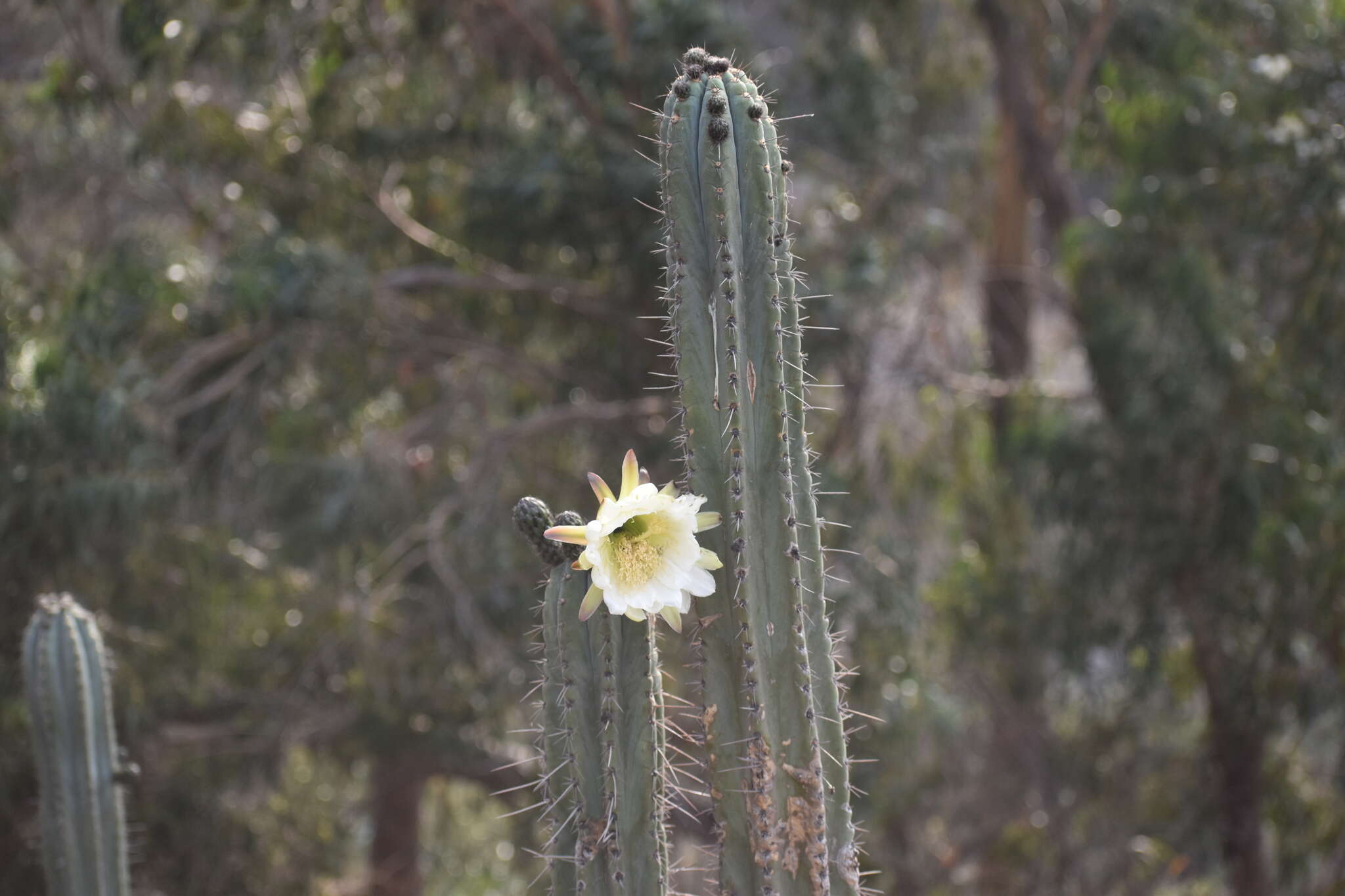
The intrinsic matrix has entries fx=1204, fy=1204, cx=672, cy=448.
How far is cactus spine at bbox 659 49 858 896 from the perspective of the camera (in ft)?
5.65

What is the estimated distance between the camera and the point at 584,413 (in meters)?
5.33

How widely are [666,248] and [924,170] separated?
6136mm

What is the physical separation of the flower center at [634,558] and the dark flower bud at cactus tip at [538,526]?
0.18 metres

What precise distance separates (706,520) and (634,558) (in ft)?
0.38

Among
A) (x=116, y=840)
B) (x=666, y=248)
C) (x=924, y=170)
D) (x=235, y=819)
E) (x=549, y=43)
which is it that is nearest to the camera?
(x=666, y=248)

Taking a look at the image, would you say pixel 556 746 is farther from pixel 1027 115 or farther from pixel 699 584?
pixel 1027 115

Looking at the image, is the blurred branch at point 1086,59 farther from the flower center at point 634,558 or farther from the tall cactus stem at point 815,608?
the flower center at point 634,558

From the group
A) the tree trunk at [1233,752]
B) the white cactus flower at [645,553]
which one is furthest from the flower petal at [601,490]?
the tree trunk at [1233,752]

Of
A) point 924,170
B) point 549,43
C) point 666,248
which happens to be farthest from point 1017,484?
point 666,248

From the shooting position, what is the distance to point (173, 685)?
5.40 m

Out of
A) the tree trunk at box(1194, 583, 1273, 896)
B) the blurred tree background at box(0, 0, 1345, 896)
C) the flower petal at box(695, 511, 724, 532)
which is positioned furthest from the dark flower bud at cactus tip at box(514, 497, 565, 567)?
the tree trunk at box(1194, 583, 1273, 896)

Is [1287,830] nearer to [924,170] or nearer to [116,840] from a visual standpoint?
[924,170]

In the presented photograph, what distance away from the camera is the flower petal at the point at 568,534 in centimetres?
158

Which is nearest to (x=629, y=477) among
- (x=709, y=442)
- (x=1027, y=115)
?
(x=709, y=442)
